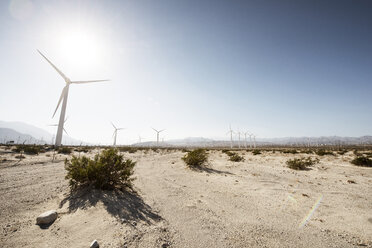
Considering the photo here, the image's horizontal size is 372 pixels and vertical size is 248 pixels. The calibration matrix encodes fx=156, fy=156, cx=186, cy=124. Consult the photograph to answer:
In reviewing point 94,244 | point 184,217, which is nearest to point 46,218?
point 94,244

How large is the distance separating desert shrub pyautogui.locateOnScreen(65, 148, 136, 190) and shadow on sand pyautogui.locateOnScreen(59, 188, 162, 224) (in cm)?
29

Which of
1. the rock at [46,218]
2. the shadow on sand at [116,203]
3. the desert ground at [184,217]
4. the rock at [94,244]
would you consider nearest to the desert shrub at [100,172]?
the shadow on sand at [116,203]

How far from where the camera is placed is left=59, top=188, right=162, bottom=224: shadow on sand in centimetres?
385

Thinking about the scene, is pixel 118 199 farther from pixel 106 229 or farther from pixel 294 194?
pixel 294 194

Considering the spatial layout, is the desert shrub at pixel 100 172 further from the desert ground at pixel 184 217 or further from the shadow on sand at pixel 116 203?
the desert ground at pixel 184 217

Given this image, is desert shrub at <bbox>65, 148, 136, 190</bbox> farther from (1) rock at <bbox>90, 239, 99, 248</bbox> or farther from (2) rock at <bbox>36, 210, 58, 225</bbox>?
(1) rock at <bbox>90, 239, 99, 248</bbox>

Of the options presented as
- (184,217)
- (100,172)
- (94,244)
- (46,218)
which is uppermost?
(100,172)

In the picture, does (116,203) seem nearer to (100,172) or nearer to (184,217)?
(100,172)

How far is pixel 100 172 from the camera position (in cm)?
541

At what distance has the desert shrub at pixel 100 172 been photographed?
5234 mm

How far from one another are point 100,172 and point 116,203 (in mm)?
1542

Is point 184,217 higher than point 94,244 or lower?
lower

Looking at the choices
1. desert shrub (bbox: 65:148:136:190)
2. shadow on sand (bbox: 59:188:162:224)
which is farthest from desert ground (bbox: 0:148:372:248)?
desert shrub (bbox: 65:148:136:190)

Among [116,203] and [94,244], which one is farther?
[116,203]
